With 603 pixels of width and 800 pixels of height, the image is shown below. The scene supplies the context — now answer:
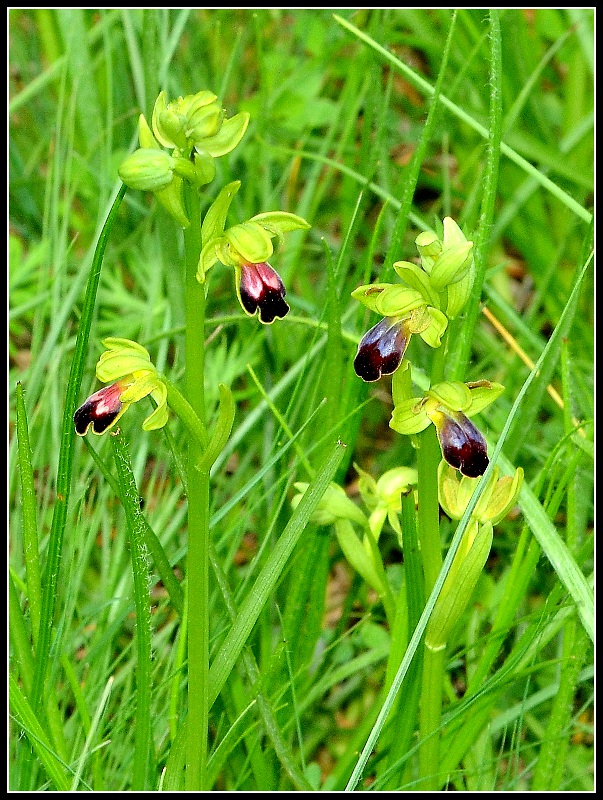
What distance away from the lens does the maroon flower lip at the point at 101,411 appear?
1.47 meters

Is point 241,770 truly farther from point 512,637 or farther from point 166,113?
point 166,113

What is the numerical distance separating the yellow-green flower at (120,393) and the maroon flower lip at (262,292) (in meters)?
0.20

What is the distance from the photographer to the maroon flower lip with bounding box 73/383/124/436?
4.83ft

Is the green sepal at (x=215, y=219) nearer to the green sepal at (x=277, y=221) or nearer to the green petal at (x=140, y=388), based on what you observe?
the green sepal at (x=277, y=221)

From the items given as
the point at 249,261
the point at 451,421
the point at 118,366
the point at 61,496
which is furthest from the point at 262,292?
the point at 61,496

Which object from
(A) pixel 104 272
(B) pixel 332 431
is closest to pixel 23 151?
(A) pixel 104 272

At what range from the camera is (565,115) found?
10.7 feet

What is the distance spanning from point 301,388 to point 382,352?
31.3 inches

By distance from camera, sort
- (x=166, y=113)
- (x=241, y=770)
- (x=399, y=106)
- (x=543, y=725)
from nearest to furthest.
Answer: (x=166, y=113) → (x=241, y=770) → (x=543, y=725) → (x=399, y=106)

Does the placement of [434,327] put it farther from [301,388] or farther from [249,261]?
[301,388]

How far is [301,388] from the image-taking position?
2.29 meters

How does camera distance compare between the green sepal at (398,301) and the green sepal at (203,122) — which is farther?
the green sepal at (398,301)

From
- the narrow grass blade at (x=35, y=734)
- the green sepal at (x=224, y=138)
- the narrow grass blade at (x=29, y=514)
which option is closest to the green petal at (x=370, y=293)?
the green sepal at (x=224, y=138)

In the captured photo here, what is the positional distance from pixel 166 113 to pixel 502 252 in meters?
2.19
